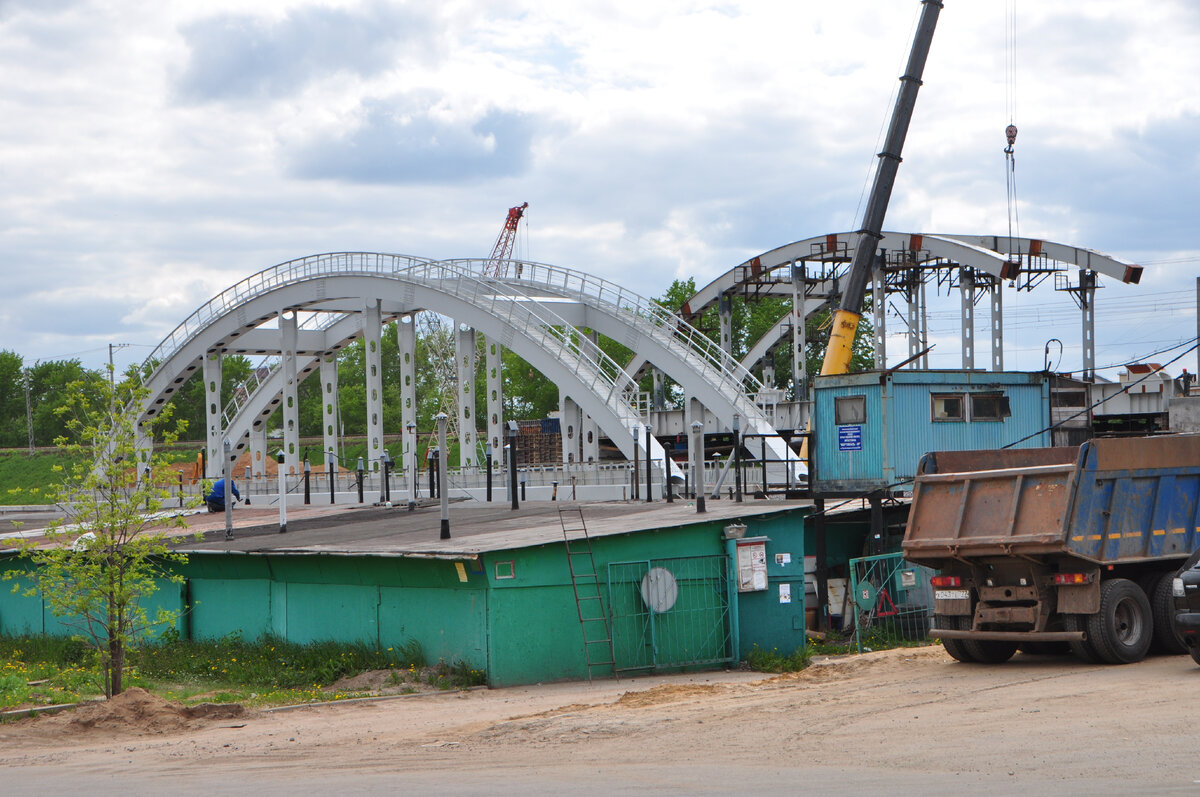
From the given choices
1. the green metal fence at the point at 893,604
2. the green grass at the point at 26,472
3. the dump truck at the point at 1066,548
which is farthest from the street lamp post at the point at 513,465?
the green grass at the point at 26,472

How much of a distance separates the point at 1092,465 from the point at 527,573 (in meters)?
7.95

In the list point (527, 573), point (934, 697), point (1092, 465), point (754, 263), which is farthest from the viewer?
point (754, 263)

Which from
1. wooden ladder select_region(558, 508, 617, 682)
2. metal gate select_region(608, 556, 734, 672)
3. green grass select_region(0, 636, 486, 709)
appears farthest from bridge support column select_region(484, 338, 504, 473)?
wooden ladder select_region(558, 508, 617, 682)

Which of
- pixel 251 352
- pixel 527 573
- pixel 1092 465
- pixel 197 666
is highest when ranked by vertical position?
pixel 251 352

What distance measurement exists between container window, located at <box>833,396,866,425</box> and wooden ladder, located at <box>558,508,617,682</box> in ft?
25.4

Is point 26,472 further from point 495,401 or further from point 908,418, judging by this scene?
point 908,418

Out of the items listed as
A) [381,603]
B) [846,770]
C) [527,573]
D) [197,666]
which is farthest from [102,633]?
[846,770]

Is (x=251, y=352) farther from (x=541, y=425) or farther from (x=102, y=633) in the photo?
(x=102, y=633)

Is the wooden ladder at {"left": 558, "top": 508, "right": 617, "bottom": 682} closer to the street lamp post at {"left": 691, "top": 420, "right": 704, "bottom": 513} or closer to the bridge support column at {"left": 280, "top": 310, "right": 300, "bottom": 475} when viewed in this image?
the street lamp post at {"left": 691, "top": 420, "right": 704, "bottom": 513}

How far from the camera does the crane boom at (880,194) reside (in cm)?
3728

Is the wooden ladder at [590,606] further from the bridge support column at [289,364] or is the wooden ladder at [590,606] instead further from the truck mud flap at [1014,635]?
the bridge support column at [289,364]

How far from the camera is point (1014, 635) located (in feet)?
53.6

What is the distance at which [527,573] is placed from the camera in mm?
18359

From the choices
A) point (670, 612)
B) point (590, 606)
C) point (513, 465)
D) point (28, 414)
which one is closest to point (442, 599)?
point (590, 606)
